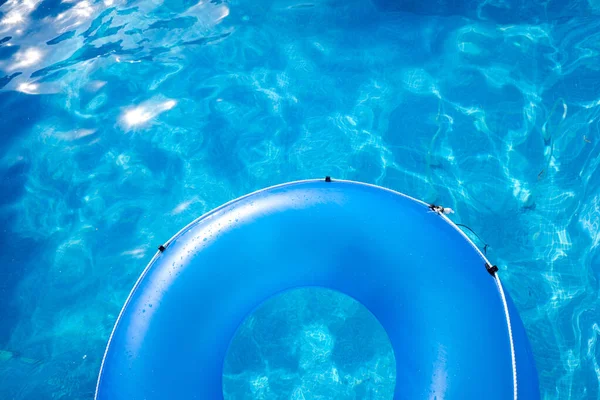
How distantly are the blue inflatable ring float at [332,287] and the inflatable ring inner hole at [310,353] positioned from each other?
63 centimetres

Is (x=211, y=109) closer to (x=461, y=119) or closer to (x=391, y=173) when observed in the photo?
(x=391, y=173)

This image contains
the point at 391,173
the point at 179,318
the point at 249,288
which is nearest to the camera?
the point at 179,318

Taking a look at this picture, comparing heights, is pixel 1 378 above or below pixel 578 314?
above

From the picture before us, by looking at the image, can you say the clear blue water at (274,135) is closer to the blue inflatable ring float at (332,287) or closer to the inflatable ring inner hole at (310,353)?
the inflatable ring inner hole at (310,353)

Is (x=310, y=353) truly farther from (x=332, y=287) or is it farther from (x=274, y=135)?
(x=274, y=135)

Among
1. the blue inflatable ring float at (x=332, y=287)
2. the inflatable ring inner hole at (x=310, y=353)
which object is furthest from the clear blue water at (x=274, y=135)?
the blue inflatable ring float at (x=332, y=287)

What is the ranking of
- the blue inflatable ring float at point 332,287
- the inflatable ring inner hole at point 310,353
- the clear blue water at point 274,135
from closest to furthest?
the blue inflatable ring float at point 332,287 < the inflatable ring inner hole at point 310,353 < the clear blue water at point 274,135

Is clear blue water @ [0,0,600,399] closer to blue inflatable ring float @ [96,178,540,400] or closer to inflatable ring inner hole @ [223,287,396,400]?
inflatable ring inner hole @ [223,287,396,400]

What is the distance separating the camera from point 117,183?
3842mm

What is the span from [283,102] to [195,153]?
2.99 ft

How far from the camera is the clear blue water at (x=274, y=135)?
327 cm

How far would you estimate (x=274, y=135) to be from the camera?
12.9ft

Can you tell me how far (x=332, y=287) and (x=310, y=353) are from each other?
2.21ft

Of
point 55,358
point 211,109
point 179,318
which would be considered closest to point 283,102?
point 211,109
